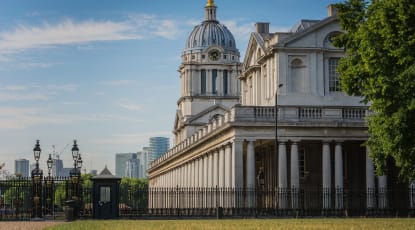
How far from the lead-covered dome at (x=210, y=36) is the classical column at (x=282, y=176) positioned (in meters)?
88.7

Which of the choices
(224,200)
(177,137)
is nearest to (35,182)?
(224,200)

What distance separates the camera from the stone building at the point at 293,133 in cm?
6638

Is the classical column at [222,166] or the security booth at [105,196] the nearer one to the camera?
the security booth at [105,196]

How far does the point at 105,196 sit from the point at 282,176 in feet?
47.7

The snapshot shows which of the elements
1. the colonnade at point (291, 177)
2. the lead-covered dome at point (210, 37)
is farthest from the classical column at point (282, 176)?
the lead-covered dome at point (210, 37)

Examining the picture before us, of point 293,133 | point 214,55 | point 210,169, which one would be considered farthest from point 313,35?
point 214,55

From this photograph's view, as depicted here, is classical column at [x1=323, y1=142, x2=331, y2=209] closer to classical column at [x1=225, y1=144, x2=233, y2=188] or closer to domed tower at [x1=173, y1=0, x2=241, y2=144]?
classical column at [x1=225, y1=144, x2=233, y2=188]

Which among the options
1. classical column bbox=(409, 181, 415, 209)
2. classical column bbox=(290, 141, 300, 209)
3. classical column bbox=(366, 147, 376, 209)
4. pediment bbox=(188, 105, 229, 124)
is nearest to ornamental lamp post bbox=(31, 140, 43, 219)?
classical column bbox=(290, 141, 300, 209)

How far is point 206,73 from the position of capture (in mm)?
151750

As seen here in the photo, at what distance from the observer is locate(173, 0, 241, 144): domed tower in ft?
488

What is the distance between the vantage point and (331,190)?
66.2 metres

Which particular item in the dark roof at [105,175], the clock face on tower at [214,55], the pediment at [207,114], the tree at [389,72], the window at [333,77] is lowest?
the dark roof at [105,175]

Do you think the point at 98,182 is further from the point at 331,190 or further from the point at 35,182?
the point at 331,190

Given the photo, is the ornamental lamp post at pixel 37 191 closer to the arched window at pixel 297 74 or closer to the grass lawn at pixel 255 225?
the grass lawn at pixel 255 225
